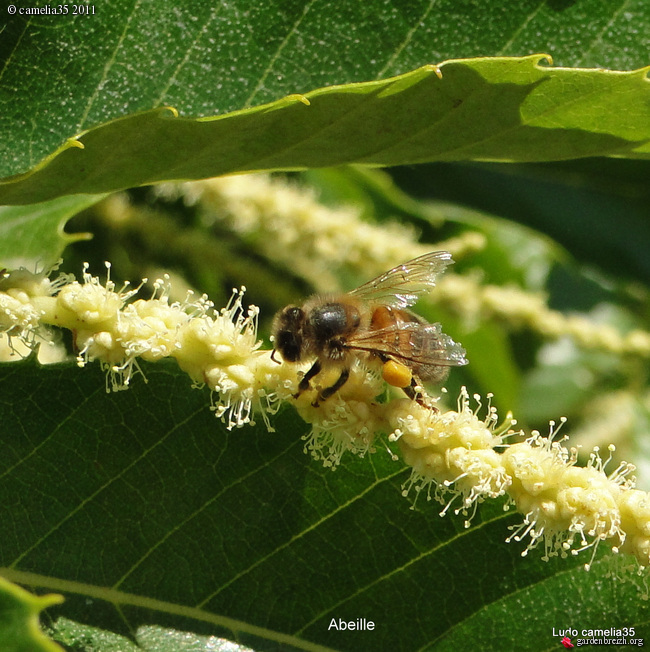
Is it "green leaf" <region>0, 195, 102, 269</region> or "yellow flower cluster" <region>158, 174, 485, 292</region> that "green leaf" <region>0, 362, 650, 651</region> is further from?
"yellow flower cluster" <region>158, 174, 485, 292</region>

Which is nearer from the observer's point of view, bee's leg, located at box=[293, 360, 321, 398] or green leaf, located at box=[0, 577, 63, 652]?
green leaf, located at box=[0, 577, 63, 652]

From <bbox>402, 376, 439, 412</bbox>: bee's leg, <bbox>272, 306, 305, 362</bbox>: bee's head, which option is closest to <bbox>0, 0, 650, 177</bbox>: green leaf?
<bbox>272, 306, 305, 362</bbox>: bee's head

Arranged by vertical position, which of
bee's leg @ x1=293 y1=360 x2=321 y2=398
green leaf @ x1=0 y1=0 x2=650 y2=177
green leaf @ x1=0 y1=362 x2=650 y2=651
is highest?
green leaf @ x1=0 y1=0 x2=650 y2=177

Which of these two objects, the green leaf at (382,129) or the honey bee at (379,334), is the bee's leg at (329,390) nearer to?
the honey bee at (379,334)

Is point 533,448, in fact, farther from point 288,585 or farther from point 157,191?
point 157,191

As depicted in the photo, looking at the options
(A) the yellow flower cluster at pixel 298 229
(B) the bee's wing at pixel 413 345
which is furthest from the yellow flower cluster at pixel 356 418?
(A) the yellow flower cluster at pixel 298 229
